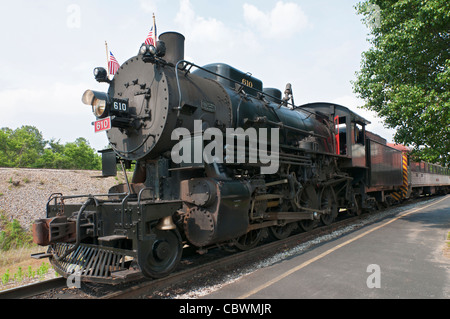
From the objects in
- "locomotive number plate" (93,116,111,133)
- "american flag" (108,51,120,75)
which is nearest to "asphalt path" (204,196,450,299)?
"locomotive number plate" (93,116,111,133)

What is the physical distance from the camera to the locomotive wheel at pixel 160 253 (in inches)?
147

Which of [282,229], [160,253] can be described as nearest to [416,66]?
[282,229]

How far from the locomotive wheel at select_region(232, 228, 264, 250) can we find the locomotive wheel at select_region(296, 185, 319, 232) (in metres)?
1.90

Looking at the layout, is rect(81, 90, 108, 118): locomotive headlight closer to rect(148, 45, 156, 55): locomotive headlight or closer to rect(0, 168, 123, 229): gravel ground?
rect(148, 45, 156, 55): locomotive headlight

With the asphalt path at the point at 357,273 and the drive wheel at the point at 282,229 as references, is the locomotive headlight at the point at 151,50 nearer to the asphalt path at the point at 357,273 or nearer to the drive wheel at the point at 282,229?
the asphalt path at the point at 357,273

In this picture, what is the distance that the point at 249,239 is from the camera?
5.94 metres

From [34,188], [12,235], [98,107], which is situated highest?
[98,107]

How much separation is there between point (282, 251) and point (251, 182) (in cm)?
171

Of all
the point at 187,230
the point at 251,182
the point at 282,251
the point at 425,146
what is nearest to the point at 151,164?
the point at 187,230

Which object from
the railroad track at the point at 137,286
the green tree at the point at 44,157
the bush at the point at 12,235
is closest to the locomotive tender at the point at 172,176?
the railroad track at the point at 137,286

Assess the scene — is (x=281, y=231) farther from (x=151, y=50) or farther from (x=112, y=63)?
(x=112, y=63)

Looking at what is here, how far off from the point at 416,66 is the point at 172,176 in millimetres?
8248
